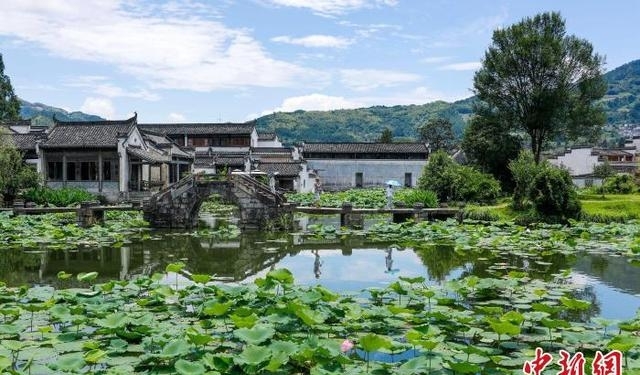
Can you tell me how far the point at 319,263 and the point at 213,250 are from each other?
413 cm

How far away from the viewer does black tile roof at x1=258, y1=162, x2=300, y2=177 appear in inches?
1745

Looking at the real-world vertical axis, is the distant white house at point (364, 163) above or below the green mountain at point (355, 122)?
below

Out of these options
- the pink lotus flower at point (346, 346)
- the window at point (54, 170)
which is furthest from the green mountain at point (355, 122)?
the pink lotus flower at point (346, 346)

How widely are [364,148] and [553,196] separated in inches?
1198

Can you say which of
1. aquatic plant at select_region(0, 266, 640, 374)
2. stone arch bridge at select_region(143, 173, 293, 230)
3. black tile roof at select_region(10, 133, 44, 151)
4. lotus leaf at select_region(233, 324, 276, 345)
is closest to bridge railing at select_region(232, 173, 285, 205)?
stone arch bridge at select_region(143, 173, 293, 230)

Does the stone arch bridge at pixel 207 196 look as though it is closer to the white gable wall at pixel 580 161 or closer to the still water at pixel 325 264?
the still water at pixel 325 264

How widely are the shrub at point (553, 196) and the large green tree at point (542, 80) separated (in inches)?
453

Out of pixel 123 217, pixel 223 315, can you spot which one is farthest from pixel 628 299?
pixel 123 217

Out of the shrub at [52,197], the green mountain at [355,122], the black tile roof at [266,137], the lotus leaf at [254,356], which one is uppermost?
the green mountain at [355,122]

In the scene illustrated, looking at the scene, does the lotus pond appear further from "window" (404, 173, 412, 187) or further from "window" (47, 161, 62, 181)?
"window" (404, 173, 412, 187)

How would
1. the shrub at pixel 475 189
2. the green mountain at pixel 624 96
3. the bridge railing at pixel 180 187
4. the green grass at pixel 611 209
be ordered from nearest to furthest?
the green grass at pixel 611 209, the bridge railing at pixel 180 187, the shrub at pixel 475 189, the green mountain at pixel 624 96

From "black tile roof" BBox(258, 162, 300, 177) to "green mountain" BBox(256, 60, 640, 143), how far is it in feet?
186

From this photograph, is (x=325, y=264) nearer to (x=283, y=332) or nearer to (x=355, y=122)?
(x=283, y=332)

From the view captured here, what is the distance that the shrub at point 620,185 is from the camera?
2723 cm
